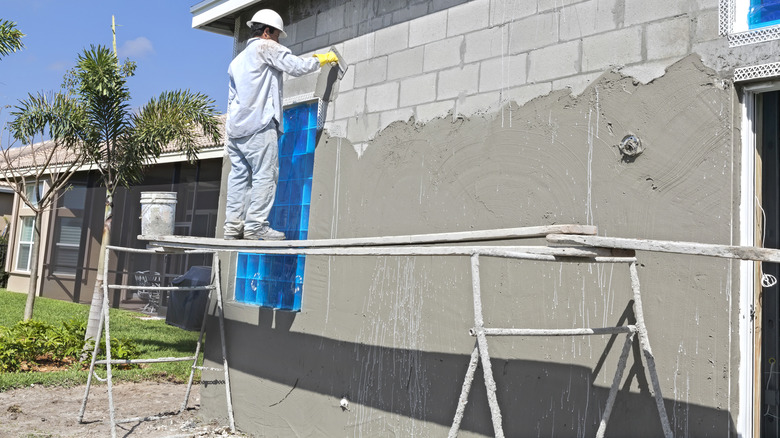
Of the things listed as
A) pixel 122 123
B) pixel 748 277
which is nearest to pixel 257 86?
pixel 748 277

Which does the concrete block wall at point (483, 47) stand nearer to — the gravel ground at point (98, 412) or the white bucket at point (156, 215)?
the white bucket at point (156, 215)

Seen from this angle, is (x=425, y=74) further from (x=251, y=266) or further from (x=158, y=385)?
(x=158, y=385)

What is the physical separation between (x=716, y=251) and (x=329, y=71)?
13.8ft

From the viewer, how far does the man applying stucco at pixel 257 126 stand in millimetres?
5469

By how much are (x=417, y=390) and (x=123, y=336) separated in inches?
356

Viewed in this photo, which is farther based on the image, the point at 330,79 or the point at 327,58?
the point at 330,79

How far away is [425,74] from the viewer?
5.27 m

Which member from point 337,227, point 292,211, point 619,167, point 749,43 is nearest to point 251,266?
point 292,211

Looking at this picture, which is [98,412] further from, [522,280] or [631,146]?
[631,146]

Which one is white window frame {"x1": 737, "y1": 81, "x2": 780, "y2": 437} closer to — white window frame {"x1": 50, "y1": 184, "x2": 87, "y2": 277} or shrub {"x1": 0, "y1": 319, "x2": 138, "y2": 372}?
shrub {"x1": 0, "y1": 319, "x2": 138, "y2": 372}

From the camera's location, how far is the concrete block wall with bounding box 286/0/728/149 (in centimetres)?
387

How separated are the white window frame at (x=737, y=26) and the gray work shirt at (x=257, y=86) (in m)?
2.98

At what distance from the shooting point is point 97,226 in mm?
19406

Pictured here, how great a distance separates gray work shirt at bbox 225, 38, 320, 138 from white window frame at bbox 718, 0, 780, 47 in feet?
9.77
